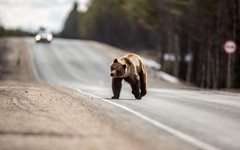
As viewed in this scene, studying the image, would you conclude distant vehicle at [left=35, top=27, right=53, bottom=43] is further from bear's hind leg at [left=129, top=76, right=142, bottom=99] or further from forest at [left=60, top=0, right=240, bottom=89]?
bear's hind leg at [left=129, top=76, right=142, bottom=99]

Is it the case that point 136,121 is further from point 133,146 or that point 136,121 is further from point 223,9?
point 223,9

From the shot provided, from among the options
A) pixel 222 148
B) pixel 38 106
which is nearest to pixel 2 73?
pixel 38 106

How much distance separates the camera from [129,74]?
39.8ft

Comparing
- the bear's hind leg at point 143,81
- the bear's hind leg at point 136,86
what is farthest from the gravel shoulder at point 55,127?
the bear's hind leg at point 143,81

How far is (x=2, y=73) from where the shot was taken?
131 feet

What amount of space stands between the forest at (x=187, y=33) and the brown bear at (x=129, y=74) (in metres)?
13.4

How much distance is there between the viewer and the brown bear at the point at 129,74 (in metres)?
11.6

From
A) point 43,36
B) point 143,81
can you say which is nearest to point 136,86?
point 143,81

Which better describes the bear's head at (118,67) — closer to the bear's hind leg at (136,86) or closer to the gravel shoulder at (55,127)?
the bear's hind leg at (136,86)

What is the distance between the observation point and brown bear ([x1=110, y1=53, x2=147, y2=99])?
11586 millimetres

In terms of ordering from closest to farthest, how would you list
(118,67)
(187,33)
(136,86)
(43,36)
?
(118,67)
(136,86)
(187,33)
(43,36)

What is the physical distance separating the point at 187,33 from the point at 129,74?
128 feet

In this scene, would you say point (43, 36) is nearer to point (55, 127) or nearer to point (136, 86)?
point (136, 86)

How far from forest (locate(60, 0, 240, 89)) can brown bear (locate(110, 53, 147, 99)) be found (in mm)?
13357
